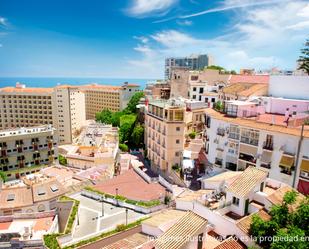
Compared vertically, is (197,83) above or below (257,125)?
above

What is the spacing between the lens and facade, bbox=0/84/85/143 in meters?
94.7

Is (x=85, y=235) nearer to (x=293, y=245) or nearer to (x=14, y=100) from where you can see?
(x=293, y=245)

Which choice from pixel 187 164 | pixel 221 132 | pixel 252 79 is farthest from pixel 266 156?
pixel 252 79

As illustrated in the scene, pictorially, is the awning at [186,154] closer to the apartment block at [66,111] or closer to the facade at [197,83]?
the facade at [197,83]

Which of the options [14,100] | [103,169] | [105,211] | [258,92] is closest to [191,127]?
[258,92]

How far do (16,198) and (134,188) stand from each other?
1524 centimetres

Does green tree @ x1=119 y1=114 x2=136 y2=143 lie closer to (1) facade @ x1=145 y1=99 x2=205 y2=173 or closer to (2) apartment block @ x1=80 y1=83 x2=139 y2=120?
(1) facade @ x1=145 y1=99 x2=205 y2=173

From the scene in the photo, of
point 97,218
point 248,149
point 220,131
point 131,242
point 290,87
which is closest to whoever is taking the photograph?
point 131,242

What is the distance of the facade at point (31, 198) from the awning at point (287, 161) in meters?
28.0

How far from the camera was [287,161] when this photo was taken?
28.2 m

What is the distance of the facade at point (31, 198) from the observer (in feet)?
106

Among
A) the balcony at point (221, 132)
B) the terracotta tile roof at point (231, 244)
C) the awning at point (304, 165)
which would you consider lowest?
the terracotta tile roof at point (231, 244)

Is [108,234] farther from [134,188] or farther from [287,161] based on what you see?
[287,161]

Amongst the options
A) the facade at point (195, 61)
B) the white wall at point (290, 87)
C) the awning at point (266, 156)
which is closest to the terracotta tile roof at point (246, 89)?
the white wall at point (290, 87)
